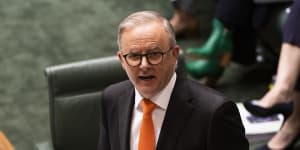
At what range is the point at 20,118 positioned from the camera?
3.40 meters

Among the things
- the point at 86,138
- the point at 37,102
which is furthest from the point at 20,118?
the point at 86,138

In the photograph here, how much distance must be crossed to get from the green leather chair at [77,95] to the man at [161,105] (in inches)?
21.4

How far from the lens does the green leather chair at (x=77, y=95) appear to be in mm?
2184

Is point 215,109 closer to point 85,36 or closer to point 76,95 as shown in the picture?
point 76,95

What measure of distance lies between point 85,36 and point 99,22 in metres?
0.21

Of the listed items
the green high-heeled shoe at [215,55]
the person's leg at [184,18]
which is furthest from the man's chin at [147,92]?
the person's leg at [184,18]

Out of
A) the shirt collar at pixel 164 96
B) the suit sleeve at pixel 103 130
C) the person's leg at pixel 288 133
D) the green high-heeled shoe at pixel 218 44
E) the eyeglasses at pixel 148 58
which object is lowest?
the person's leg at pixel 288 133

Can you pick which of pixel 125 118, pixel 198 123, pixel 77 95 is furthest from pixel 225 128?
pixel 77 95

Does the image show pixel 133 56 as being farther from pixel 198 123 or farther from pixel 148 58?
pixel 198 123

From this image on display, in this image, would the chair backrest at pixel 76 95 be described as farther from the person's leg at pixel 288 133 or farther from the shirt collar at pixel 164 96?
the person's leg at pixel 288 133

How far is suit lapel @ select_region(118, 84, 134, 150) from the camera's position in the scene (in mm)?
1625

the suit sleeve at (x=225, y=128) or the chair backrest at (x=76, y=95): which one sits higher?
the suit sleeve at (x=225, y=128)

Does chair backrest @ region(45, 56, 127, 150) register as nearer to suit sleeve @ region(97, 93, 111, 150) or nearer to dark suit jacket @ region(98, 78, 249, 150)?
suit sleeve @ region(97, 93, 111, 150)

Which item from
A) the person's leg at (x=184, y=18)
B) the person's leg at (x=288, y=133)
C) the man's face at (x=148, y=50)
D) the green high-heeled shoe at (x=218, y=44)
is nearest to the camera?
the man's face at (x=148, y=50)
